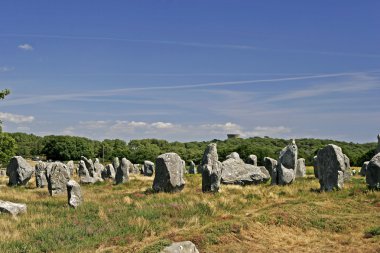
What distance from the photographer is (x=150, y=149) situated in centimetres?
8900

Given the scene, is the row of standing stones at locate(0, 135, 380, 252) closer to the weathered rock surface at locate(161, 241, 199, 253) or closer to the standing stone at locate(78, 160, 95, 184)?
the standing stone at locate(78, 160, 95, 184)

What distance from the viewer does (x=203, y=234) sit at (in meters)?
14.3

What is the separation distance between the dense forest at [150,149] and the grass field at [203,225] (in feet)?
141

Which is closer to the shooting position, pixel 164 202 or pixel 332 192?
pixel 164 202

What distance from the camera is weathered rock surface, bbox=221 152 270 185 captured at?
31.0 metres

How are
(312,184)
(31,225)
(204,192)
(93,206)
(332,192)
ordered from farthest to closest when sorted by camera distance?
(312,184) → (204,192) → (332,192) → (93,206) → (31,225)

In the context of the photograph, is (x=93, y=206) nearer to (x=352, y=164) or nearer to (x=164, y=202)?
(x=164, y=202)

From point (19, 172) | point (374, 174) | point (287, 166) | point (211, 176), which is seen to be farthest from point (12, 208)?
point (287, 166)

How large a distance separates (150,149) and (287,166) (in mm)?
60715

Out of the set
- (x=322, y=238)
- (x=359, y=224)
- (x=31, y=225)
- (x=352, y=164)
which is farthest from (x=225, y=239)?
(x=352, y=164)

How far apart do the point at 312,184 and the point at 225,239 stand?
51.4ft

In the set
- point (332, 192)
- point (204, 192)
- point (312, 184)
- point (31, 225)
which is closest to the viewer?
point (31, 225)

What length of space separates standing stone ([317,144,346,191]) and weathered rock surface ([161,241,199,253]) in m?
13.8

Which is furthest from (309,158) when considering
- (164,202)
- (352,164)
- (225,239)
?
(225,239)
